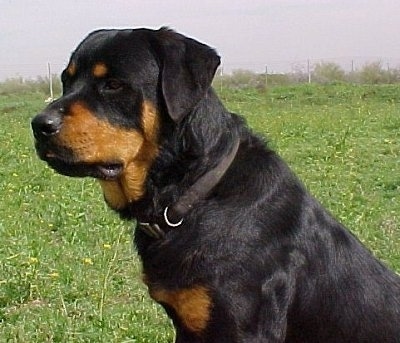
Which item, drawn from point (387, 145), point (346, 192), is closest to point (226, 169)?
point (346, 192)

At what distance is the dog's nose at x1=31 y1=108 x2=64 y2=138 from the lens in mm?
3793

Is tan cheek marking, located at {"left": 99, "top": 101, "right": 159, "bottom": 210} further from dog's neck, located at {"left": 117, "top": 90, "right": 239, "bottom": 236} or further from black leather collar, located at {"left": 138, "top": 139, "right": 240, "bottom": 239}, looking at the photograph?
black leather collar, located at {"left": 138, "top": 139, "right": 240, "bottom": 239}

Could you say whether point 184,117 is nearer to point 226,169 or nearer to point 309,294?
point 226,169

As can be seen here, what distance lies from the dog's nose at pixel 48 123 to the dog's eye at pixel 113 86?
264mm

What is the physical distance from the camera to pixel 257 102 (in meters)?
30.2

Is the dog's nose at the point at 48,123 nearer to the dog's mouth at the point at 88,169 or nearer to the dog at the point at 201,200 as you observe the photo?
the dog at the point at 201,200

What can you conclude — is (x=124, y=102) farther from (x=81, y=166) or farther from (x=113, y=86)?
(x=81, y=166)

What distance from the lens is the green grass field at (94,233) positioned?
563 centimetres

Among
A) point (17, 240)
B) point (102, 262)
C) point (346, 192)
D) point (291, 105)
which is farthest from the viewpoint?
point (291, 105)

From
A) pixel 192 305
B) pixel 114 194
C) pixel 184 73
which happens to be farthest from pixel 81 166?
pixel 192 305

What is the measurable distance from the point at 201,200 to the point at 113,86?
0.69 metres

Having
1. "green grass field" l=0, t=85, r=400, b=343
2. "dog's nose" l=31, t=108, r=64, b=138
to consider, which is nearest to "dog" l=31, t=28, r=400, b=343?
"dog's nose" l=31, t=108, r=64, b=138

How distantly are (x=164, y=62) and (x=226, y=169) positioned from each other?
591mm

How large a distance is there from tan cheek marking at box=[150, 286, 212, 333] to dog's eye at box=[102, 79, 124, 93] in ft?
3.20
